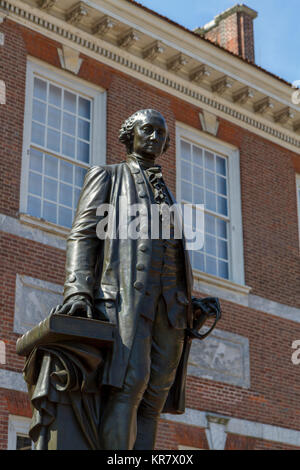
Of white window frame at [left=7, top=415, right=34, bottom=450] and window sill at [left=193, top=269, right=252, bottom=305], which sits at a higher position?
window sill at [left=193, top=269, right=252, bottom=305]

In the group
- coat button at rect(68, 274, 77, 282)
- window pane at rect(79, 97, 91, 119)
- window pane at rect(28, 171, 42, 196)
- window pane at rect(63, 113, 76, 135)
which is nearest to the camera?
coat button at rect(68, 274, 77, 282)

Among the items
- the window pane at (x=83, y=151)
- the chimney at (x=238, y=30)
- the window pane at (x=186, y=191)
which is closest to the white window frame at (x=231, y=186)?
the window pane at (x=186, y=191)

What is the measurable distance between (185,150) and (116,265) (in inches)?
425

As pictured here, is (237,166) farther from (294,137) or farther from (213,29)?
(213,29)

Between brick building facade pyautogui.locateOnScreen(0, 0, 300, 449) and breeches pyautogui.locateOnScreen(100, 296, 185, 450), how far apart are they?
679cm

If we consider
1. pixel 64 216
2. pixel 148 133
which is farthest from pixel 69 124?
pixel 148 133

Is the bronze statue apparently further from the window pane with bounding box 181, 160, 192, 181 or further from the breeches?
the window pane with bounding box 181, 160, 192, 181

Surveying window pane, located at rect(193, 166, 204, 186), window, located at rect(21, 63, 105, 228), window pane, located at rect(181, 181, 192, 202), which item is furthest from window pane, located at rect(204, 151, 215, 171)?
window, located at rect(21, 63, 105, 228)

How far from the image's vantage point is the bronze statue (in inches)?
195

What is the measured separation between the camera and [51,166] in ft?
44.7

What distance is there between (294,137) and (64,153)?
581 cm

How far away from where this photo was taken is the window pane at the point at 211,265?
15.4 m
